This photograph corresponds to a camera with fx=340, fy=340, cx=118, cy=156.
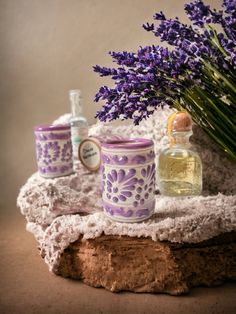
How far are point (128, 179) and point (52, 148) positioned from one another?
0.92ft

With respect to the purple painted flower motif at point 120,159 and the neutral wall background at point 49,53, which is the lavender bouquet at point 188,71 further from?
the neutral wall background at point 49,53

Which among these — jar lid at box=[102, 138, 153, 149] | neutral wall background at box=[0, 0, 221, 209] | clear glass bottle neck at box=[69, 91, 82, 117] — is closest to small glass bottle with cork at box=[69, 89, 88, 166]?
clear glass bottle neck at box=[69, 91, 82, 117]

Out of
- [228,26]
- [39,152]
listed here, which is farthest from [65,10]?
[228,26]

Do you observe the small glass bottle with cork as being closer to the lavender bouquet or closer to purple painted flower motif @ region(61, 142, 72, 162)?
purple painted flower motif @ region(61, 142, 72, 162)

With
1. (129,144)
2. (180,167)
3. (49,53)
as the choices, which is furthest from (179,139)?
(49,53)

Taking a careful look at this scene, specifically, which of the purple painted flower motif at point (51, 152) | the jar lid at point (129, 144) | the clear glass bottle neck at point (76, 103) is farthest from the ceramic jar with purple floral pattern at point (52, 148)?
the jar lid at point (129, 144)

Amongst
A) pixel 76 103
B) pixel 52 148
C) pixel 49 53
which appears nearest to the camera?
pixel 52 148

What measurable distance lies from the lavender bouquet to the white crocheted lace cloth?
0.38 ft

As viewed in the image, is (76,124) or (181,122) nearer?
(181,122)

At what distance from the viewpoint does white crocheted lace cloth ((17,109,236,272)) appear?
537 millimetres

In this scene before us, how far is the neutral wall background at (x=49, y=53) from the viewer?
99 cm

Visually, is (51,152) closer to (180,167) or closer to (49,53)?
(180,167)

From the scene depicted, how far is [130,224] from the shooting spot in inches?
21.6

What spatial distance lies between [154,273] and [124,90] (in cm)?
31
